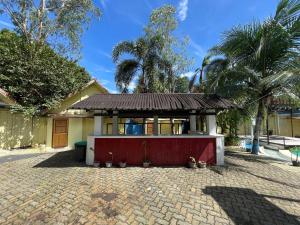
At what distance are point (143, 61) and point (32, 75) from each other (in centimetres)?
778

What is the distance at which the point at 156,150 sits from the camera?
8688 mm

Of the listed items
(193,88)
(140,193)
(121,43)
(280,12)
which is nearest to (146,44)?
(121,43)

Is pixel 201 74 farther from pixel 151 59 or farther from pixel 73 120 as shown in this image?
pixel 73 120

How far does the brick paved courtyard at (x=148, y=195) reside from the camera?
13.5 feet

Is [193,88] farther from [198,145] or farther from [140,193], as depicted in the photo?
[140,193]

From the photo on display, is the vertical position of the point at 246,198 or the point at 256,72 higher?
the point at 256,72

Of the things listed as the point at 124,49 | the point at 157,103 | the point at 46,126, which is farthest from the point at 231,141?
the point at 46,126

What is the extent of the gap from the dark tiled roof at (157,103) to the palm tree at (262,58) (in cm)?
157

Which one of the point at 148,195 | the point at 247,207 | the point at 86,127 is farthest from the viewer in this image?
the point at 86,127

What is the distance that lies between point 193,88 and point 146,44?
7074 millimetres

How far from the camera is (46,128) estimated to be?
13.4 metres

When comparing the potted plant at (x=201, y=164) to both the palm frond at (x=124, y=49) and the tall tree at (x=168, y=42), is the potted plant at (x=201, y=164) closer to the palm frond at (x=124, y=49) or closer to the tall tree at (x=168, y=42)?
the tall tree at (x=168, y=42)

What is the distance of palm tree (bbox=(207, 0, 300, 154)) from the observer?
360 inches

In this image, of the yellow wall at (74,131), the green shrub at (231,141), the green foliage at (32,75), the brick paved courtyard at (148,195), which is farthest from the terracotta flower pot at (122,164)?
the green shrub at (231,141)
